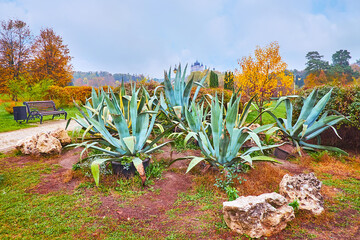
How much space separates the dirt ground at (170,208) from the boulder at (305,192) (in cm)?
11

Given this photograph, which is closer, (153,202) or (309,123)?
(153,202)

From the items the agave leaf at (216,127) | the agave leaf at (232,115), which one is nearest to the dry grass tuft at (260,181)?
the agave leaf at (216,127)

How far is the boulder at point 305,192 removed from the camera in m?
2.49

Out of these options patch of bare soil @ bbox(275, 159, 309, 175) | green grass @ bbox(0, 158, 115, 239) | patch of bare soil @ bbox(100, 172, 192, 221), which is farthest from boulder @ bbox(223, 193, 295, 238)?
patch of bare soil @ bbox(275, 159, 309, 175)

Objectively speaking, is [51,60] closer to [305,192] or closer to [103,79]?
[103,79]

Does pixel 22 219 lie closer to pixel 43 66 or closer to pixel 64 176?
Answer: pixel 64 176

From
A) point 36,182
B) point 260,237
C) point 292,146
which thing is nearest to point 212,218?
point 260,237

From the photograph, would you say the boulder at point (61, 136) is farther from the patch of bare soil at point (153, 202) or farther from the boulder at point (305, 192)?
the boulder at point (305, 192)

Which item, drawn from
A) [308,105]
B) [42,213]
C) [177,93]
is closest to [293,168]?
[308,105]

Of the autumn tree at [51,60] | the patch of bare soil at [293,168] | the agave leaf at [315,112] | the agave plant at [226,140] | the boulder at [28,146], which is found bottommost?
the patch of bare soil at [293,168]

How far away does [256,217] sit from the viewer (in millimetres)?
2090

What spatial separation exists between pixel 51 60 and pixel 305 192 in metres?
26.1

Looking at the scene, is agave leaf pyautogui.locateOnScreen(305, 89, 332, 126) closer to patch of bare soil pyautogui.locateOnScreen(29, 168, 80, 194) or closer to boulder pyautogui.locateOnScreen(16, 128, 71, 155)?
patch of bare soil pyautogui.locateOnScreen(29, 168, 80, 194)

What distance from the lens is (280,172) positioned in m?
3.58
